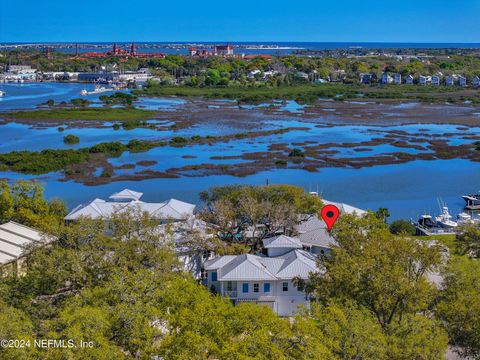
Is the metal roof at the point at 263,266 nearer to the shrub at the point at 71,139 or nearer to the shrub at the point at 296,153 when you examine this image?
the shrub at the point at 296,153

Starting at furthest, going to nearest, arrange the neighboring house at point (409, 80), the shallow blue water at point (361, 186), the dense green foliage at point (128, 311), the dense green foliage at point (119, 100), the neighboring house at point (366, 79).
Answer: the neighboring house at point (366, 79)
the neighboring house at point (409, 80)
the dense green foliage at point (119, 100)
the shallow blue water at point (361, 186)
the dense green foliage at point (128, 311)

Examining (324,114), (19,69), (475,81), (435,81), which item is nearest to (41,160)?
(324,114)

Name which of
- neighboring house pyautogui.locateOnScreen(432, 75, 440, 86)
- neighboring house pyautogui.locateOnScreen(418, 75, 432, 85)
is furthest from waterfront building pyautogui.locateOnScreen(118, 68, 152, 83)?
neighboring house pyautogui.locateOnScreen(432, 75, 440, 86)

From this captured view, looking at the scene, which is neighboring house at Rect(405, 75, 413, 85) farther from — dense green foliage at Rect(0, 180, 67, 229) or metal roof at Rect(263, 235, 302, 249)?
metal roof at Rect(263, 235, 302, 249)

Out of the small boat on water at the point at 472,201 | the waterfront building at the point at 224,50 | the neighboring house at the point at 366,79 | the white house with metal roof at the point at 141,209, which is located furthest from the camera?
the waterfront building at the point at 224,50

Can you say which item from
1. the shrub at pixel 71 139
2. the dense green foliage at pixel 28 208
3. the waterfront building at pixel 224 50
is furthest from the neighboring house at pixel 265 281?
the waterfront building at pixel 224 50
